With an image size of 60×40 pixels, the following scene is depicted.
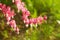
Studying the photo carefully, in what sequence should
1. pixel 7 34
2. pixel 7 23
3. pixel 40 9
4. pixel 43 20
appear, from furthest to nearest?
pixel 40 9 < pixel 43 20 < pixel 7 34 < pixel 7 23

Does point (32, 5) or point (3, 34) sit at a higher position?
point (32, 5)

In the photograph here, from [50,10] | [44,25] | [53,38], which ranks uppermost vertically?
[50,10]

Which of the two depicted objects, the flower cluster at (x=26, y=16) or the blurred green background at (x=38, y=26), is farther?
the blurred green background at (x=38, y=26)

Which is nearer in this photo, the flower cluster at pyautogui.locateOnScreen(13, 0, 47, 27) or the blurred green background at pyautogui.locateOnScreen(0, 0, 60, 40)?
the flower cluster at pyautogui.locateOnScreen(13, 0, 47, 27)

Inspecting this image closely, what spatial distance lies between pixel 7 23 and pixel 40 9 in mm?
780

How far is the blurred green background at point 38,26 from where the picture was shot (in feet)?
9.79

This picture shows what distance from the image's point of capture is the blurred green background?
2.98 m

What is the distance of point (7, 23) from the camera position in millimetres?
2779

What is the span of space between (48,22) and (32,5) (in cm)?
34

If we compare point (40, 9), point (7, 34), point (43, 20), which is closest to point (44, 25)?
point (43, 20)

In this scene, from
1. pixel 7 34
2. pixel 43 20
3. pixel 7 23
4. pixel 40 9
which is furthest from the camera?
pixel 40 9

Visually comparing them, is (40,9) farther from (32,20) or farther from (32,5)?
(32,20)

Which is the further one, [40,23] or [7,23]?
[40,23]

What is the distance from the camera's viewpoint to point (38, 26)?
3.19m
